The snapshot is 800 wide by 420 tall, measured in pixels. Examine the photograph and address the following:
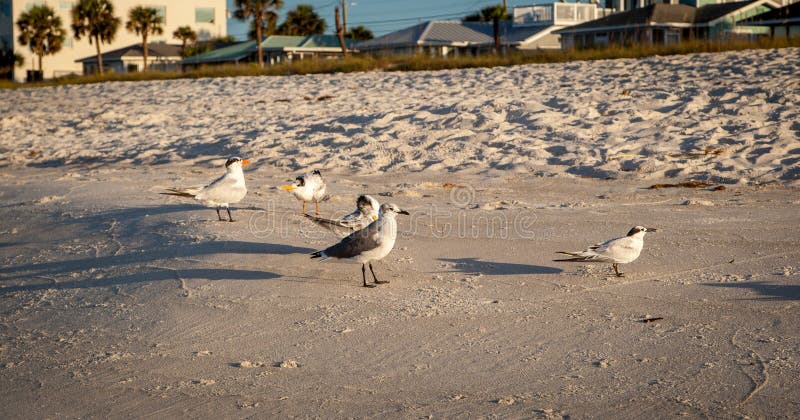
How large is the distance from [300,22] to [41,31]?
18.0 metres

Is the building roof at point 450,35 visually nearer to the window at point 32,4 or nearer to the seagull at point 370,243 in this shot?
the window at point 32,4

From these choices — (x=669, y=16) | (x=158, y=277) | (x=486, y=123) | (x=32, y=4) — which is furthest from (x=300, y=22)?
(x=158, y=277)

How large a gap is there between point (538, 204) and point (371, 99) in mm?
9047

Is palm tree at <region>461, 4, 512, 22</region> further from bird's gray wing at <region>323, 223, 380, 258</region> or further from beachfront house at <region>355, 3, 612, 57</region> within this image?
bird's gray wing at <region>323, 223, 380, 258</region>

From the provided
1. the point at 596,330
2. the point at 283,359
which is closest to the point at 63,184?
the point at 283,359

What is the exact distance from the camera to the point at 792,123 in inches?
502

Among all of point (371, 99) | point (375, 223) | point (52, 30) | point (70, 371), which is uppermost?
point (52, 30)

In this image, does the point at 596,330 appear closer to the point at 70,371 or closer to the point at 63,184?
the point at 70,371

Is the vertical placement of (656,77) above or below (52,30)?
below

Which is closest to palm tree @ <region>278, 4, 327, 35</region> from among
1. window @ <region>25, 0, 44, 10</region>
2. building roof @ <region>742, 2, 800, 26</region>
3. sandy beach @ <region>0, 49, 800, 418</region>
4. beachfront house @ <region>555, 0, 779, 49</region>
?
window @ <region>25, 0, 44, 10</region>

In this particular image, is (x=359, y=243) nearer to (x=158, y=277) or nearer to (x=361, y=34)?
(x=158, y=277)

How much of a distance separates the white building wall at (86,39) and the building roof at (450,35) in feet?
82.2

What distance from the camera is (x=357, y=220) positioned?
7.45 m

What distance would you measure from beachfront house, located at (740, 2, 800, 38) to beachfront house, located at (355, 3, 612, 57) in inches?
452
